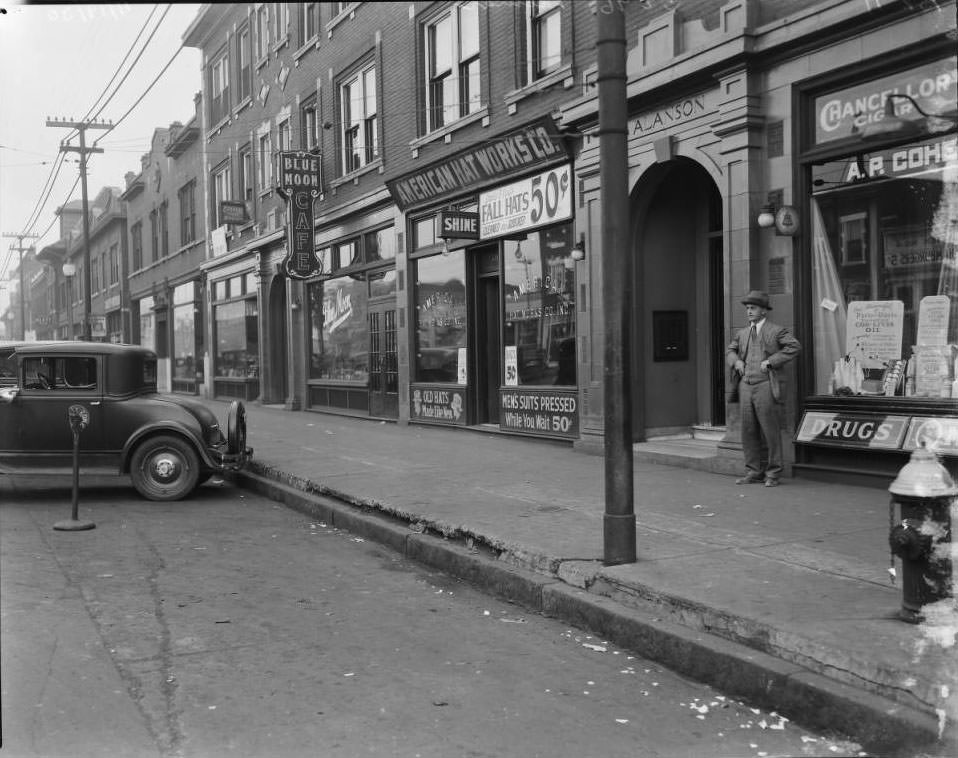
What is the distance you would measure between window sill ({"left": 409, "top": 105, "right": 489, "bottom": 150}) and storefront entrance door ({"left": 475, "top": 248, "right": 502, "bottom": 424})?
6.89 feet

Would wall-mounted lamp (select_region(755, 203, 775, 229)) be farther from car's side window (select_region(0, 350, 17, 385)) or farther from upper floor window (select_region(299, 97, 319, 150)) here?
upper floor window (select_region(299, 97, 319, 150))

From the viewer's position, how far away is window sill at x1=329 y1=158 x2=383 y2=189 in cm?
1772

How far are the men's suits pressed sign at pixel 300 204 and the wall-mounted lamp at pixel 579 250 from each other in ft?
31.5

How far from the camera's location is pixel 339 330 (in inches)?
797

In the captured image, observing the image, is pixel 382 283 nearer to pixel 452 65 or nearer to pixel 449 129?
pixel 449 129

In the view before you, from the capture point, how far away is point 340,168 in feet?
64.0

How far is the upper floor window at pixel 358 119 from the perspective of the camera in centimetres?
1794

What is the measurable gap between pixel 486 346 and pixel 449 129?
369 cm

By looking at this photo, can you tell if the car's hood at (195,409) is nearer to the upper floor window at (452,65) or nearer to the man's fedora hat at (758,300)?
the man's fedora hat at (758,300)

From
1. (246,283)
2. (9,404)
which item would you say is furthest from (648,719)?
(246,283)

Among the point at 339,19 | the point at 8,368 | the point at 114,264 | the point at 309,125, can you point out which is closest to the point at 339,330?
the point at 309,125

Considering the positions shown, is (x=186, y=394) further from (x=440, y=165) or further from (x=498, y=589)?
(x=498, y=589)

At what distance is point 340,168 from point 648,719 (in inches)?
675

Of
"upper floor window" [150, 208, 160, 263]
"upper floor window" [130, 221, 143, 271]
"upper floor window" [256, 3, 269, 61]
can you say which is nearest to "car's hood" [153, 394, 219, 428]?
"upper floor window" [256, 3, 269, 61]
